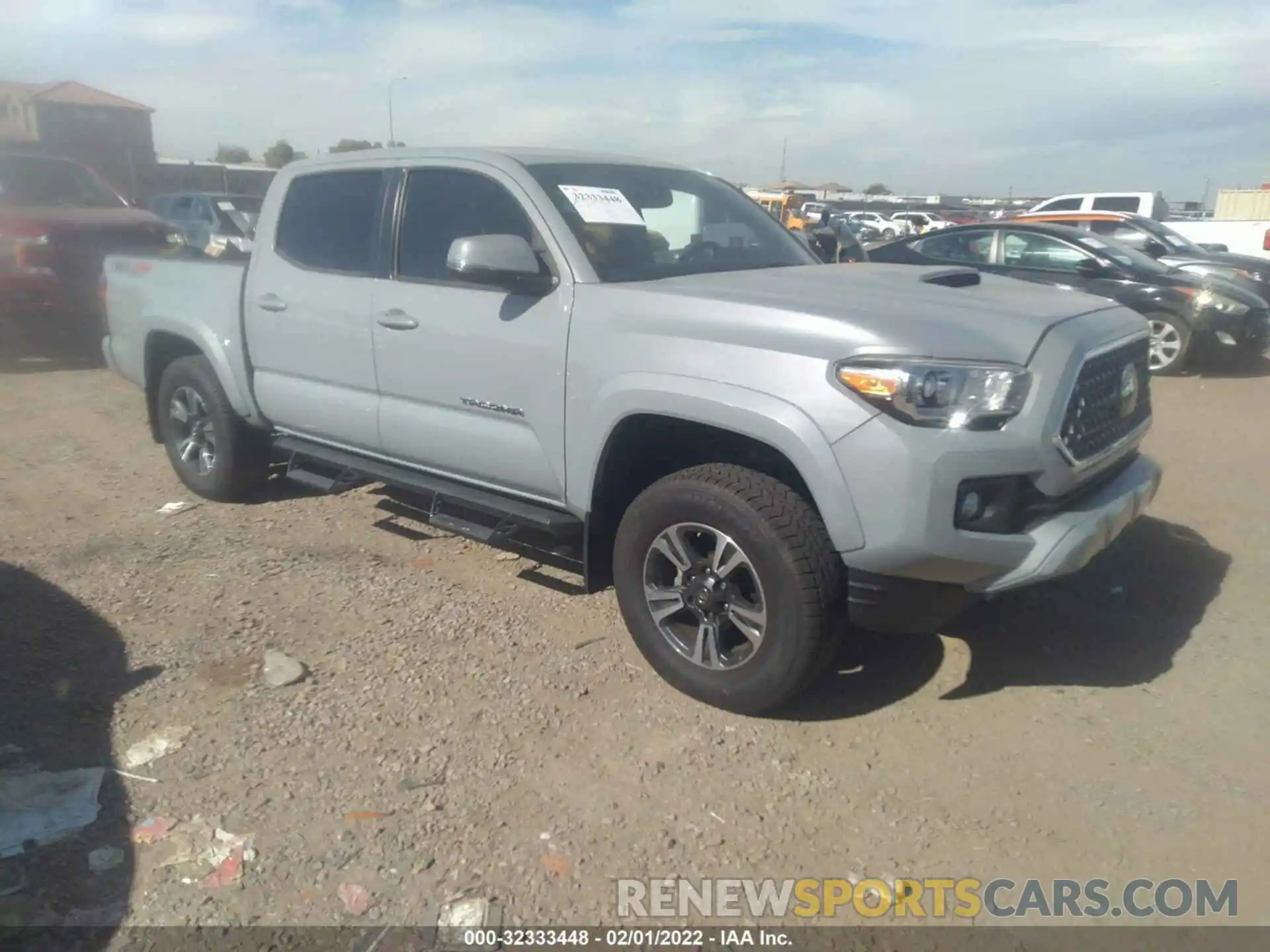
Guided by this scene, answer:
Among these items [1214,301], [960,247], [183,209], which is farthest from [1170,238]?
[183,209]

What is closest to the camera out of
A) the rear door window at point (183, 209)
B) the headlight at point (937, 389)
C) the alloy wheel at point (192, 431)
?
the headlight at point (937, 389)

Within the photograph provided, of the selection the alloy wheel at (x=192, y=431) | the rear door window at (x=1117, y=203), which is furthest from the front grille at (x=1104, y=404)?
the rear door window at (x=1117, y=203)

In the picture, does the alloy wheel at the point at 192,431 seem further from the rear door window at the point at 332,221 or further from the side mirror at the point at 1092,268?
the side mirror at the point at 1092,268

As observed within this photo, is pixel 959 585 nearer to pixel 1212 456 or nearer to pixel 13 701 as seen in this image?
pixel 13 701

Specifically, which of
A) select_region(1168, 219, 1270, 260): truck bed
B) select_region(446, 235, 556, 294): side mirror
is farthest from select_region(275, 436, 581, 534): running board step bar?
select_region(1168, 219, 1270, 260): truck bed

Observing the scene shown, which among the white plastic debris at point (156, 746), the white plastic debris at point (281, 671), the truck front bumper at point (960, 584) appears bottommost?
the white plastic debris at point (156, 746)

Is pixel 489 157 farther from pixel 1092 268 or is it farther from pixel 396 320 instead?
pixel 1092 268

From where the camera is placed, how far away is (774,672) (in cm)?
330

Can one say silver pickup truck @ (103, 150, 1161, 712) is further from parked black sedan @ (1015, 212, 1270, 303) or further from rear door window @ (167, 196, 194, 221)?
rear door window @ (167, 196, 194, 221)

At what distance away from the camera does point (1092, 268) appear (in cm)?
983

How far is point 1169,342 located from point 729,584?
813 cm

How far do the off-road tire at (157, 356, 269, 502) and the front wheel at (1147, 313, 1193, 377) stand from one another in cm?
815

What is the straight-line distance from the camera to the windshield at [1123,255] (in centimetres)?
988

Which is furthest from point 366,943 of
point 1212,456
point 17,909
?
point 1212,456
